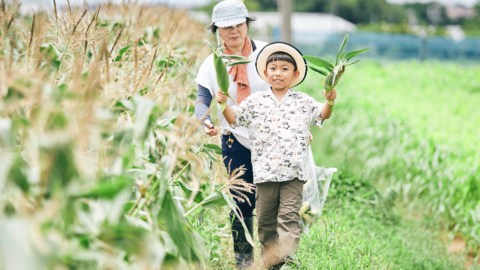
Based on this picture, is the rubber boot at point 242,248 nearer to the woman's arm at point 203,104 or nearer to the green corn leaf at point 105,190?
the woman's arm at point 203,104

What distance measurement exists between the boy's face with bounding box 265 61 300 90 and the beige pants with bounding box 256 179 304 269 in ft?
1.97

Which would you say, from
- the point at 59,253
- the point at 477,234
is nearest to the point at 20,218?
the point at 59,253

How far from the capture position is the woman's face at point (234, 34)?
3100mm

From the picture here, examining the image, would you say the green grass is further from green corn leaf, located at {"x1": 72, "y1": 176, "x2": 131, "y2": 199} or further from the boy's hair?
green corn leaf, located at {"x1": 72, "y1": 176, "x2": 131, "y2": 199}

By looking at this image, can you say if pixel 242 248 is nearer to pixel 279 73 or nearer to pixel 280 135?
pixel 280 135

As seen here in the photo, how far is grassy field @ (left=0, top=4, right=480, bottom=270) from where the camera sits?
51.9 inches

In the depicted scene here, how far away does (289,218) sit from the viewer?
2.95m

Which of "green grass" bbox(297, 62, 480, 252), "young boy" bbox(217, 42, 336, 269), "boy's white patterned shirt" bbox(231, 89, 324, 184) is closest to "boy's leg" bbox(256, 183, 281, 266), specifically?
"young boy" bbox(217, 42, 336, 269)

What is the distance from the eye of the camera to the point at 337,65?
274 centimetres

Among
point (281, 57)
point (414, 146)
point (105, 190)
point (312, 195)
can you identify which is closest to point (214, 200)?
point (312, 195)

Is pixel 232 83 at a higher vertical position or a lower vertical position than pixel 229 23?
lower

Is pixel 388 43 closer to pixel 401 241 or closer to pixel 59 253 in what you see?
pixel 401 241

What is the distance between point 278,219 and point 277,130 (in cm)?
54

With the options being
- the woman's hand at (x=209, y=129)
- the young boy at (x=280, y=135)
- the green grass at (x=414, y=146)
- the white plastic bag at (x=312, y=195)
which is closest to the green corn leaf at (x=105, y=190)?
the woman's hand at (x=209, y=129)
